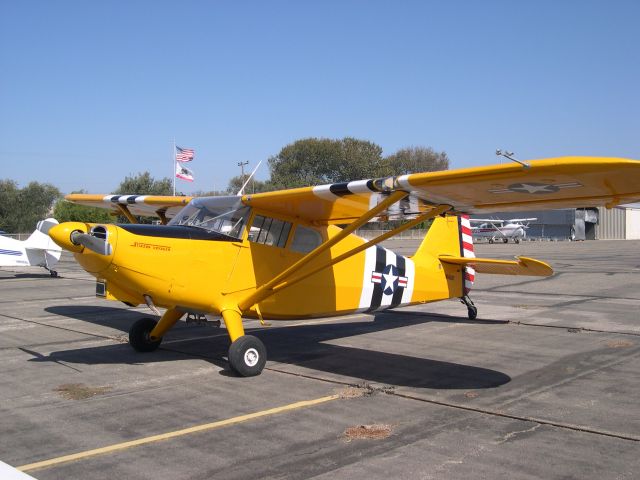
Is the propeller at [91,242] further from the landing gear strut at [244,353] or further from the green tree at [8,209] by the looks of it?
the green tree at [8,209]

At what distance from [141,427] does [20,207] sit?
2525 inches

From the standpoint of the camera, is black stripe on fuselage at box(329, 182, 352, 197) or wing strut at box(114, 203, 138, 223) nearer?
black stripe on fuselage at box(329, 182, 352, 197)

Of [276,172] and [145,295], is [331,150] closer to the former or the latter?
[276,172]

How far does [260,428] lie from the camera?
5.83 meters

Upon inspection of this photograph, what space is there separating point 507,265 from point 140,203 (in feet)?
23.3

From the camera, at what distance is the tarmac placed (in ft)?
16.0

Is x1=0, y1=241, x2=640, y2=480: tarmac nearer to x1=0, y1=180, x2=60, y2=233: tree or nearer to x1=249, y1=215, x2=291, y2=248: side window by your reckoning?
x1=249, y1=215, x2=291, y2=248: side window

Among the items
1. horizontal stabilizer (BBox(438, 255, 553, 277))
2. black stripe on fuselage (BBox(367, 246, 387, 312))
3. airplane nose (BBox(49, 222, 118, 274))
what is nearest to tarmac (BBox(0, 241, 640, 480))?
black stripe on fuselage (BBox(367, 246, 387, 312))

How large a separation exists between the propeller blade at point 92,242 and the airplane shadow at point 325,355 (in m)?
2.20

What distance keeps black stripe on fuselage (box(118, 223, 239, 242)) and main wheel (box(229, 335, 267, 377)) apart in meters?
1.47

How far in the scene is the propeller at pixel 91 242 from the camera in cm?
738

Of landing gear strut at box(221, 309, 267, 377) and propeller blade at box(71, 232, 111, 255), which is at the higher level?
propeller blade at box(71, 232, 111, 255)

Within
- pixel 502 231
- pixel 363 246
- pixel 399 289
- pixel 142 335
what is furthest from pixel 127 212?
pixel 502 231

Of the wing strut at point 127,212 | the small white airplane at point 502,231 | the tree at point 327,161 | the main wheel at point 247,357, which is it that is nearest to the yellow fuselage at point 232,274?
the main wheel at point 247,357
